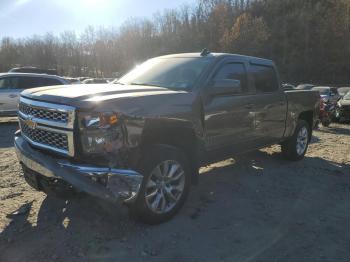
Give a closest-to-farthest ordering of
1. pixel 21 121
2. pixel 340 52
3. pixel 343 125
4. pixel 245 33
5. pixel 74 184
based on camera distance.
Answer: pixel 74 184
pixel 21 121
pixel 343 125
pixel 245 33
pixel 340 52

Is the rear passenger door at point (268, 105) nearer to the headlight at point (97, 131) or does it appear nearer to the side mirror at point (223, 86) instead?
the side mirror at point (223, 86)

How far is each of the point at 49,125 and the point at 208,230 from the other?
6.82 feet

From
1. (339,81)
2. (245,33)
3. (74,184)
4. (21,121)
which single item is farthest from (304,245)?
(339,81)

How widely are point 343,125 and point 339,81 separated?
118 ft

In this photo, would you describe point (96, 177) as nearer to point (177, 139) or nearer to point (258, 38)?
point (177, 139)

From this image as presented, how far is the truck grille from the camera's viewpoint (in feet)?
12.3

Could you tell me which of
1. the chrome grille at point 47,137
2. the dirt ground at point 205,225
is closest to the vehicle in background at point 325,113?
the dirt ground at point 205,225

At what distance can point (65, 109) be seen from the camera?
147 inches

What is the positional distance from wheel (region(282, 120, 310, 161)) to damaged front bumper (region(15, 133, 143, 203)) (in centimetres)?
454

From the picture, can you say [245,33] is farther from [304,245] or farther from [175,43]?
[304,245]

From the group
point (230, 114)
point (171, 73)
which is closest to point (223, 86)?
point (230, 114)

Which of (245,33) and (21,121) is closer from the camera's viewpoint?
(21,121)

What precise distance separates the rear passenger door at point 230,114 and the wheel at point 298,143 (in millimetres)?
1987

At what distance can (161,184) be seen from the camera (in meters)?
4.37
